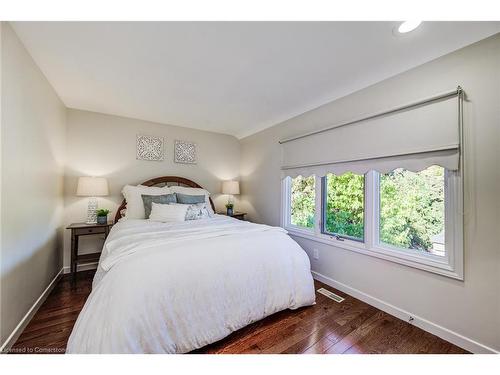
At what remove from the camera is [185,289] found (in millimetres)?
1394

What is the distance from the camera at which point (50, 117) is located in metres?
2.22

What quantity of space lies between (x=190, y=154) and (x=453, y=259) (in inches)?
144

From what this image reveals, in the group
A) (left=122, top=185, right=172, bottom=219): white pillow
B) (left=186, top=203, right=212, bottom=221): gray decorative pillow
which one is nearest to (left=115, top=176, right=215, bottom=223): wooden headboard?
(left=122, top=185, right=172, bottom=219): white pillow

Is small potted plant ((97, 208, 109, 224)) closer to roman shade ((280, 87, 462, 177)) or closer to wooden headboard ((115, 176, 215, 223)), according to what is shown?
wooden headboard ((115, 176, 215, 223))

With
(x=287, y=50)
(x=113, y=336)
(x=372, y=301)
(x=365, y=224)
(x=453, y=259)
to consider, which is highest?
(x=287, y=50)

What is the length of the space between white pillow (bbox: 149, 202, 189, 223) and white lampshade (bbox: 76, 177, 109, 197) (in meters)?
0.75

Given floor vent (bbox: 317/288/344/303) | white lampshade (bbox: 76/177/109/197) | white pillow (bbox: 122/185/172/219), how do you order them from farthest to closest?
white pillow (bbox: 122/185/172/219), white lampshade (bbox: 76/177/109/197), floor vent (bbox: 317/288/344/303)

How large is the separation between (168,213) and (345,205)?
221 centimetres

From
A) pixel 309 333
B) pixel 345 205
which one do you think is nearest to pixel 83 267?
pixel 309 333

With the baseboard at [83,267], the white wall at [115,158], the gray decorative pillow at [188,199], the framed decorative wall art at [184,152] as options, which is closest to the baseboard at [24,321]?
the baseboard at [83,267]

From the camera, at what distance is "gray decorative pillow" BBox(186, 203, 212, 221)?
107 inches

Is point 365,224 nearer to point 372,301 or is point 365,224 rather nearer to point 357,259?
point 357,259

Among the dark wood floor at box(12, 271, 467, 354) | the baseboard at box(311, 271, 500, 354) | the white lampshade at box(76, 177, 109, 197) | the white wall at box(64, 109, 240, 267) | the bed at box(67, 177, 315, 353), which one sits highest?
the white wall at box(64, 109, 240, 267)
